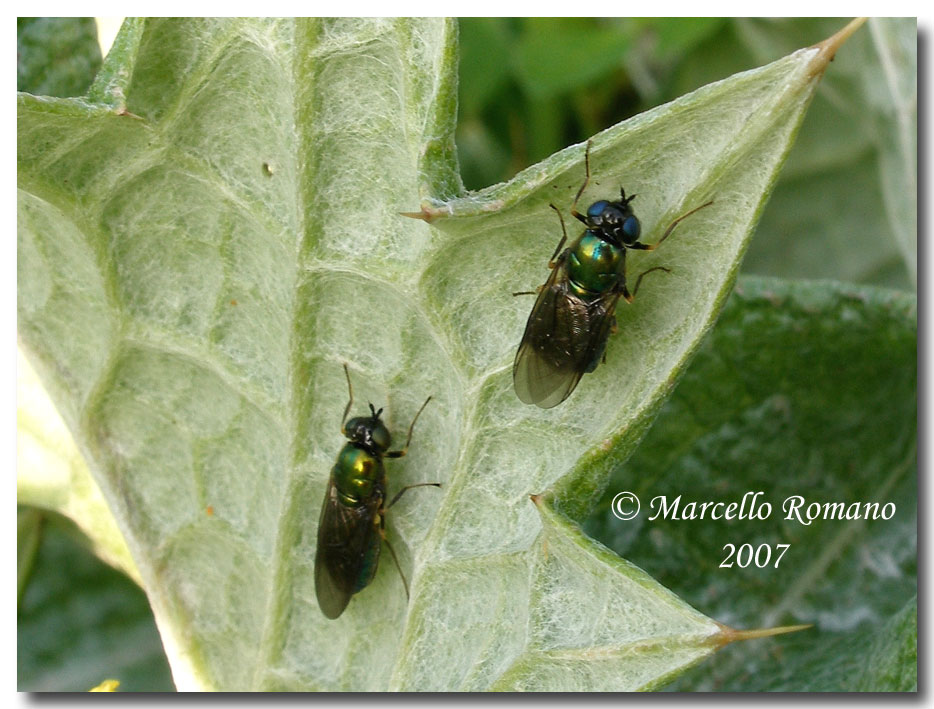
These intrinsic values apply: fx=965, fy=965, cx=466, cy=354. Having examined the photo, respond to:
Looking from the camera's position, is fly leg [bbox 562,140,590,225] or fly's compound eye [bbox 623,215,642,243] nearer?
fly leg [bbox 562,140,590,225]

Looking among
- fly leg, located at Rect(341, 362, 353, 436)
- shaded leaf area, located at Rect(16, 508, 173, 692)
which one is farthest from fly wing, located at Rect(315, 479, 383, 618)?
shaded leaf area, located at Rect(16, 508, 173, 692)

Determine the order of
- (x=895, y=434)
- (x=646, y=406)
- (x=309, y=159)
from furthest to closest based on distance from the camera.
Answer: (x=895, y=434), (x=309, y=159), (x=646, y=406)

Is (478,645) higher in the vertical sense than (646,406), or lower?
lower

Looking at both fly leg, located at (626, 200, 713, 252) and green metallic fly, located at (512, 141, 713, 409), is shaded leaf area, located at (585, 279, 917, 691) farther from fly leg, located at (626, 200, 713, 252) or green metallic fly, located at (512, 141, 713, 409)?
fly leg, located at (626, 200, 713, 252)

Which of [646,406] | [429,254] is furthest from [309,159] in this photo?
[646,406]

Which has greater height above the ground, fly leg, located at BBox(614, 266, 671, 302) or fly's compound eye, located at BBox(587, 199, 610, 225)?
fly's compound eye, located at BBox(587, 199, 610, 225)

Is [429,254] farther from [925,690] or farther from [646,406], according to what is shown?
[925,690]

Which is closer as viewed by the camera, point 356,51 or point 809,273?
point 356,51
